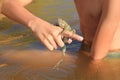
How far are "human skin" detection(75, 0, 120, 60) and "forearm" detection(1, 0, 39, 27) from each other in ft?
1.61

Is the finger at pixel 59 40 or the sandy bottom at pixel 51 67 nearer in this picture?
the finger at pixel 59 40

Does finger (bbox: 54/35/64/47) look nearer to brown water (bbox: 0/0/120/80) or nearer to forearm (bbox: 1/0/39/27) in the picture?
forearm (bbox: 1/0/39/27)

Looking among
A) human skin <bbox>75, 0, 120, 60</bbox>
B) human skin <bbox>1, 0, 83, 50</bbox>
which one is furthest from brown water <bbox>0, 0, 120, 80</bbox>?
human skin <bbox>1, 0, 83, 50</bbox>

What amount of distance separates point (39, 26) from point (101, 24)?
0.46m

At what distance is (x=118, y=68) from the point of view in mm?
2660

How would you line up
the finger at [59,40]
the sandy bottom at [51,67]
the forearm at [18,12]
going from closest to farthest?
the finger at [59,40], the forearm at [18,12], the sandy bottom at [51,67]

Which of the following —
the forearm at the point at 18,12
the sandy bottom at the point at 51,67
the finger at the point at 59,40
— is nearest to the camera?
the finger at the point at 59,40

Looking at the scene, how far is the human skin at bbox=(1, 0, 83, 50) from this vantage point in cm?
221

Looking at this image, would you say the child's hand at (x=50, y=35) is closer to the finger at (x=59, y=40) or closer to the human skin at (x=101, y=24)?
the finger at (x=59, y=40)

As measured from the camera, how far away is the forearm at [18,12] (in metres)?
2.38

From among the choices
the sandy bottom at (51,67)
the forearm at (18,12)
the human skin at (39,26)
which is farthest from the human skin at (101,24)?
the forearm at (18,12)

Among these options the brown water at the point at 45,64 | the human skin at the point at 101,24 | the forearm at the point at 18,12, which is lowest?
the brown water at the point at 45,64

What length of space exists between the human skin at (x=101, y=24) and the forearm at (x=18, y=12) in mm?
489

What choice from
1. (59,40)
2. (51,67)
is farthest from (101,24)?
(51,67)
